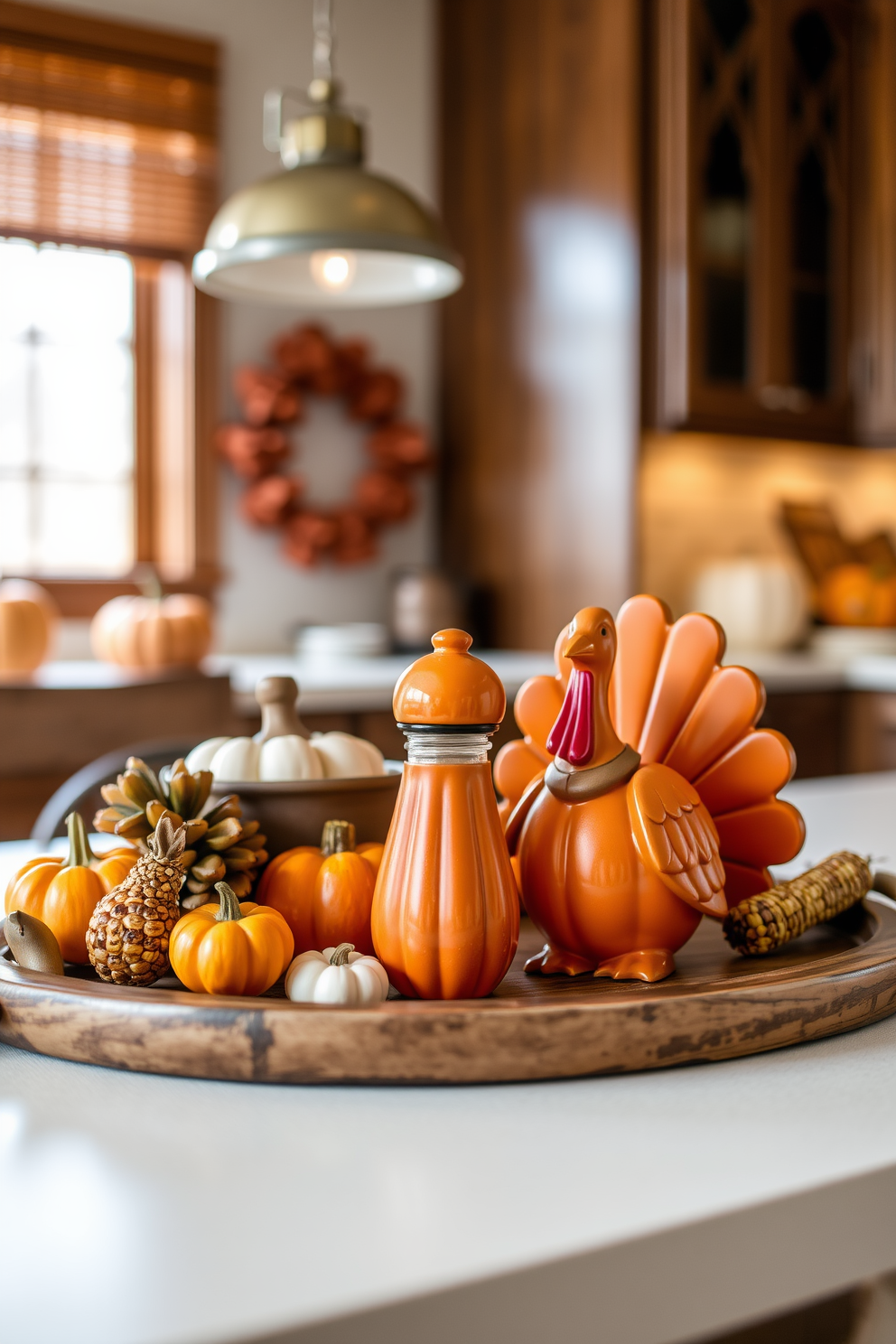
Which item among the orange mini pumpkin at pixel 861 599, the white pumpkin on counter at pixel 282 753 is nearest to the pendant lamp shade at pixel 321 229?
the white pumpkin on counter at pixel 282 753

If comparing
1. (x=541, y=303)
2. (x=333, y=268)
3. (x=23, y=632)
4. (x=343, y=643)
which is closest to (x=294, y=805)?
(x=333, y=268)

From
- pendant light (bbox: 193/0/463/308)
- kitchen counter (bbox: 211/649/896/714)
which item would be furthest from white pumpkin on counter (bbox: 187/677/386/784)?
kitchen counter (bbox: 211/649/896/714)

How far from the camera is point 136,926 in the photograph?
611mm

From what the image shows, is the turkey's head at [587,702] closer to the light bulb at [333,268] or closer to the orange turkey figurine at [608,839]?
the orange turkey figurine at [608,839]

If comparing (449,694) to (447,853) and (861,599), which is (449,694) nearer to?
(447,853)

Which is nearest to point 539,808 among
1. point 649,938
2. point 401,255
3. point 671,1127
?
point 649,938

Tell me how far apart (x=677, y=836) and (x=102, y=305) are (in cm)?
289

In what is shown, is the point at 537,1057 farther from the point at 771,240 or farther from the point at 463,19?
the point at 463,19

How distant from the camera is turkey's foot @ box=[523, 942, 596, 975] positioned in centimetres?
65

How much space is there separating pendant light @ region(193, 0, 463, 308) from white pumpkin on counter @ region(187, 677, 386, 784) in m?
1.01

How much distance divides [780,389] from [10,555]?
1.92m

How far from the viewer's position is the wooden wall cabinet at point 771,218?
2.96 metres

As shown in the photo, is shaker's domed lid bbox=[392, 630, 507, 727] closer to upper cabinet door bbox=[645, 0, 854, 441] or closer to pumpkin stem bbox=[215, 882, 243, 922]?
pumpkin stem bbox=[215, 882, 243, 922]

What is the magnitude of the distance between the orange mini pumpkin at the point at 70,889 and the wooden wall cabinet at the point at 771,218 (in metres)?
2.50
